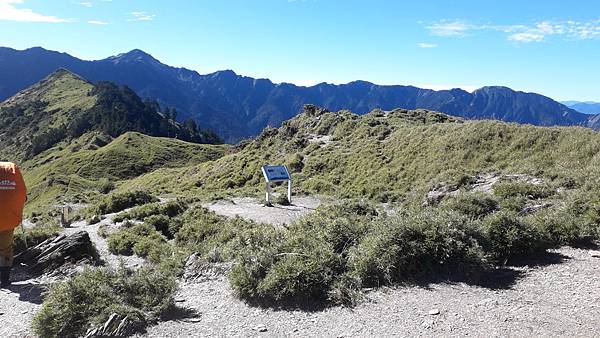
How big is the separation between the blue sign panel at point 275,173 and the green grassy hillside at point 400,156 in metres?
4.83

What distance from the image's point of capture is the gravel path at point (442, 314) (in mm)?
6273

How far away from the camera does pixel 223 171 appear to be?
47188 mm

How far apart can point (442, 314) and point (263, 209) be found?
1627 centimetres

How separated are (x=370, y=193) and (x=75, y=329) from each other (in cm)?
2023

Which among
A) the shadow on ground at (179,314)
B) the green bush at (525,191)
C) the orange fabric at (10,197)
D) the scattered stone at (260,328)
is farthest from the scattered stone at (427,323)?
the green bush at (525,191)

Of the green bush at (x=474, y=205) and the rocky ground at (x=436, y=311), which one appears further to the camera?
the green bush at (x=474, y=205)

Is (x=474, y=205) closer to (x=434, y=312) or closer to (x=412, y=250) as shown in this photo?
(x=412, y=250)

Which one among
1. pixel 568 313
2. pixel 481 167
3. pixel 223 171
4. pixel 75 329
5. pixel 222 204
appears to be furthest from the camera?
pixel 223 171

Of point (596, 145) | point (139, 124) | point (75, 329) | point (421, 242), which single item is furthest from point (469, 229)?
point (139, 124)

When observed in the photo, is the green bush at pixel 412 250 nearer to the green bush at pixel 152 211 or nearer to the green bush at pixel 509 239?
the green bush at pixel 509 239

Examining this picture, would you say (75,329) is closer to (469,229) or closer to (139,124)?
(469,229)

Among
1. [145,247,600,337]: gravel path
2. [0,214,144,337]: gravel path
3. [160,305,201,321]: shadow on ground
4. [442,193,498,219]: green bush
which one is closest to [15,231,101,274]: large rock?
[0,214,144,337]: gravel path

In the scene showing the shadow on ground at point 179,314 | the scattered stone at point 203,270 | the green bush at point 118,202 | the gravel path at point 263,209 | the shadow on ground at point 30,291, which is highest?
the shadow on ground at point 179,314

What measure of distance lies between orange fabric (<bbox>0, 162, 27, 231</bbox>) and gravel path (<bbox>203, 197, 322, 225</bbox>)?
9.69 metres
